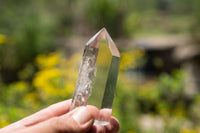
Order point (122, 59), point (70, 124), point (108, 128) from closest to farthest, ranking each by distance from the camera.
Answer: point (70, 124) < point (108, 128) < point (122, 59)

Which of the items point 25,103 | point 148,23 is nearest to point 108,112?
point 25,103

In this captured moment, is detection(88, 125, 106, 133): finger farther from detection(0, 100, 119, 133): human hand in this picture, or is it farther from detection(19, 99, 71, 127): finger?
detection(19, 99, 71, 127): finger

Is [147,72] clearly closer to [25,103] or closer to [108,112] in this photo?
[25,103]

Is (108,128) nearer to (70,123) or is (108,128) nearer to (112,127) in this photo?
(112,127)

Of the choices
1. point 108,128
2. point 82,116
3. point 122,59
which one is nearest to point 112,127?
point 108,128

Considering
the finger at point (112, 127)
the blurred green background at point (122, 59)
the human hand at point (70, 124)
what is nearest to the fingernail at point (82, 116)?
the human hand at point (70, 124)
